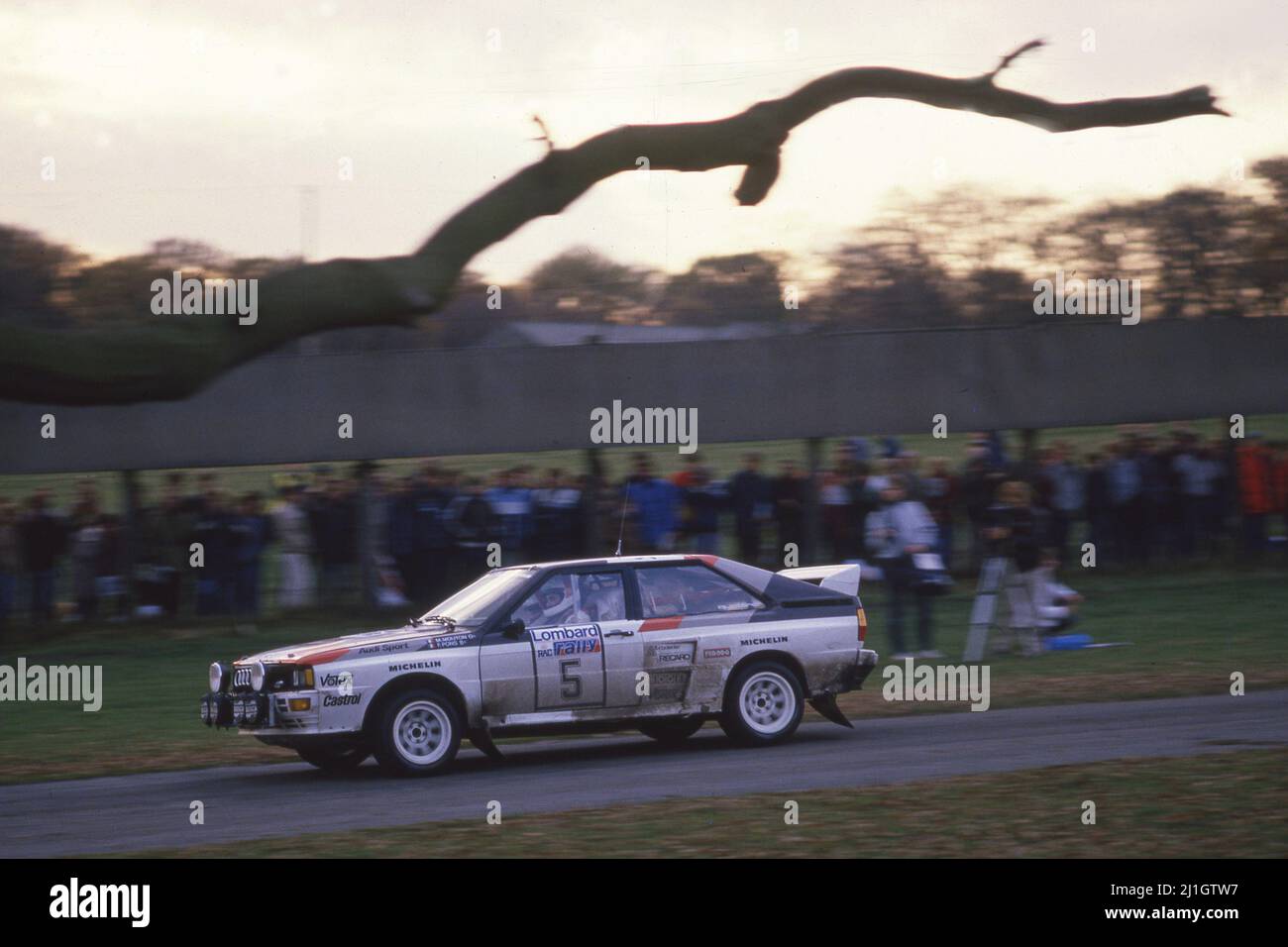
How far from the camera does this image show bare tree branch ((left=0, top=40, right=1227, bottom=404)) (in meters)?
2.84

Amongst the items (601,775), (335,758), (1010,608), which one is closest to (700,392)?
(1010,608)

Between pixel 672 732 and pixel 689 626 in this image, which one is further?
pixel 672 732

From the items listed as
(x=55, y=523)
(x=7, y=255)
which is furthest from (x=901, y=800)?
(x=55, y=523)

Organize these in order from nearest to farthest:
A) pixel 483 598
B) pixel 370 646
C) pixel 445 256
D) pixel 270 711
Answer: pixel 445 256
pixel 270 711
pixel 370 646
pixel 483 598

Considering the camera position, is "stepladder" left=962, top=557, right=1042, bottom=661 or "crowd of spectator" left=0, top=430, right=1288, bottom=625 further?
"crowd of spectator" left=0, top=430, right=1288, bottom=625

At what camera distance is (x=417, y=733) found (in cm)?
1030

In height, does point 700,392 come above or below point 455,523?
above

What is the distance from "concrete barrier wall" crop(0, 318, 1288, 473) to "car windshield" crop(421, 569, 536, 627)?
1053cm

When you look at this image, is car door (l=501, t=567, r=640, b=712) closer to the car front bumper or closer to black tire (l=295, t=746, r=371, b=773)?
black tire (l=295, t=746, r=371, b=773)

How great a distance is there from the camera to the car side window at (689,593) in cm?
1099

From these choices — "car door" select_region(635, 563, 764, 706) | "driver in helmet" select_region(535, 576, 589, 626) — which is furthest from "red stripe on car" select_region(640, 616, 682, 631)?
"driver in helmet" select_region(535, 576, 589, 626)

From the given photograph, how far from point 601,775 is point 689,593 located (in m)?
1.66

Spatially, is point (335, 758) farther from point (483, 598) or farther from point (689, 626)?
point (689, 626)

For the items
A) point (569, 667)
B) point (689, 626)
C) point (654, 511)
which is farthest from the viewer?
point (654, 511)
